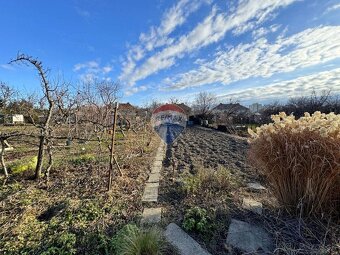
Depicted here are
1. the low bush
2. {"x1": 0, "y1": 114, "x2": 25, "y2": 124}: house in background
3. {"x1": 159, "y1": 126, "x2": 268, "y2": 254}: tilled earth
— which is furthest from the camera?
{"x1": 0, "y1": 114, "x2": 25, "y2": 124}: house in background

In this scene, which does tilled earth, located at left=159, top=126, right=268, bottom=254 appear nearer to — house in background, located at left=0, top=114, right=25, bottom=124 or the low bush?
the low bush

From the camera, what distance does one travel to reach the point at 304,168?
2.73 metres

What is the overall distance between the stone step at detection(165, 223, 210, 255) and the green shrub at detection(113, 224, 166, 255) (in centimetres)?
18

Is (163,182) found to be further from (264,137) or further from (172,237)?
(264,137)

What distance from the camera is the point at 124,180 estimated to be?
488 cm

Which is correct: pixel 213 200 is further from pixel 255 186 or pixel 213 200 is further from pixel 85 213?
pixel 85 213

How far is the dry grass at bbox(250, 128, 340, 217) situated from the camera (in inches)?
102

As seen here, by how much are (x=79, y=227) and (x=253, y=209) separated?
97.9 inches

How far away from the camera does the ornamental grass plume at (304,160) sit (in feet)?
8.46

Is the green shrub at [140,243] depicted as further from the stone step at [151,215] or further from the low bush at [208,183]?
the low bush at [208,183]

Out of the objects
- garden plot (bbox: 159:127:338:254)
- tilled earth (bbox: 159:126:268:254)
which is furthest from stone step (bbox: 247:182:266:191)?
tilled earth (bbox: 159:126:268:254)

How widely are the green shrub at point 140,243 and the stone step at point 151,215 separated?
66 centimetres

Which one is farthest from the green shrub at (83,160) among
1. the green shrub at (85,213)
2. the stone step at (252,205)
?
the stone step at (252,205)

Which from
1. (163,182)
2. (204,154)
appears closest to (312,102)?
(204,154)
